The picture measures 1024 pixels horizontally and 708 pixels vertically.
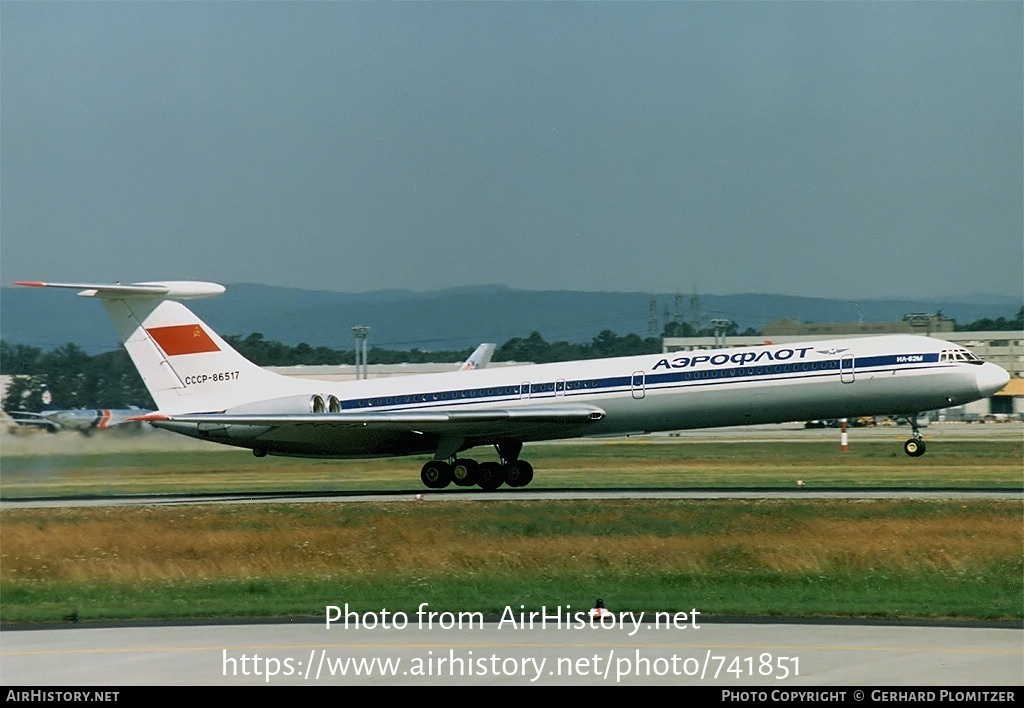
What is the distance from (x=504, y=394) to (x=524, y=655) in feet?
82.5

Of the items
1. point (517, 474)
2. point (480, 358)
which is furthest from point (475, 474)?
point (480, 358)

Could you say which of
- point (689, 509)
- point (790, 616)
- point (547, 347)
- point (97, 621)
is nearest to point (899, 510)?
point (689, 509)

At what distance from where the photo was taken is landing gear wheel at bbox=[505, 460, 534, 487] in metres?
39.1

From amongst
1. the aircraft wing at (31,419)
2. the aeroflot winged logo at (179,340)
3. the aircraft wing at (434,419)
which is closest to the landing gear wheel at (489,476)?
the aircraft wing at (434,419)

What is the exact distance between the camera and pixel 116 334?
134 feet

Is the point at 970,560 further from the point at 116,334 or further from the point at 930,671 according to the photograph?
the point at 116,334

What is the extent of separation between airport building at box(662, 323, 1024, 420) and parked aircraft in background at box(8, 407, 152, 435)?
51575 mm

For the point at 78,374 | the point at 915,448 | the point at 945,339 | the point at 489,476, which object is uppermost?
the point at 945,339

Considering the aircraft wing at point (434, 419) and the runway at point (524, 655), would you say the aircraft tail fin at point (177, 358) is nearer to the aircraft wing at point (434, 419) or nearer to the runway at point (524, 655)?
the aircraft wing at point (434, 419)

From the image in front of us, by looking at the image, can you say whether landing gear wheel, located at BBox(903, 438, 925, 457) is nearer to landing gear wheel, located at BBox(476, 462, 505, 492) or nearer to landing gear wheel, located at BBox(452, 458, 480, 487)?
landing gear wheel, located at BBox(476, 462, 505, 492)

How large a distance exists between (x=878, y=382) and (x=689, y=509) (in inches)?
348

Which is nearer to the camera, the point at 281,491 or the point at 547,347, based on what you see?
the point at 281,491

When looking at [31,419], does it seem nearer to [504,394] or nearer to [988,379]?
[504,394]

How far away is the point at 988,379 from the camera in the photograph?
35.8m
